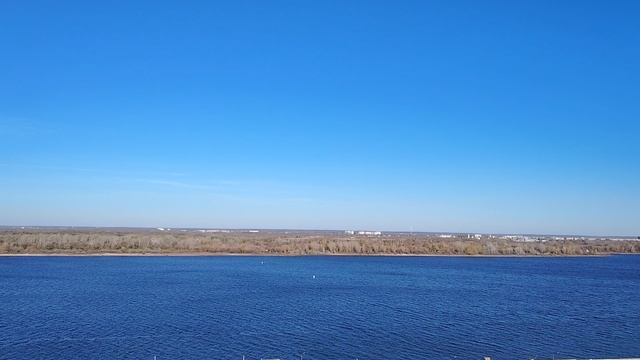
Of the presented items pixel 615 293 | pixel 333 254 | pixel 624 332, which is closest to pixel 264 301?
pixel 624 332

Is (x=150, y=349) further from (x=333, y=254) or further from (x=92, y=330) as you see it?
(x=333, y=254)

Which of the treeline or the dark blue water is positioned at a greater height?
the treeline

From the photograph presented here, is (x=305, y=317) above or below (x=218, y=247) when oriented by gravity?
below

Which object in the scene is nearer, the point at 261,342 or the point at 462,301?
the point at 261,342

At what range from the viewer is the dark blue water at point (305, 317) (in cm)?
3225

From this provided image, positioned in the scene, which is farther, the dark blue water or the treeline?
the treeline

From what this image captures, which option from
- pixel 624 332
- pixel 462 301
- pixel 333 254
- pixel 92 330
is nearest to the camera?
pixel 92 330

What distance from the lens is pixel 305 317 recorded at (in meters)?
42.6

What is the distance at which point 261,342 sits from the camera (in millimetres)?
33844

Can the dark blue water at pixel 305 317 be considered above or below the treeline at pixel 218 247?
below

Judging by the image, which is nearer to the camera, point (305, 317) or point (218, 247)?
point (305, 317)

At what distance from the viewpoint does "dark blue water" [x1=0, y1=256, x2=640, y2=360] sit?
3225cm

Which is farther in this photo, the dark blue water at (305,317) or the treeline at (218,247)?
the treeline at (218,247)

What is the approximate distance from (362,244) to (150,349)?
4487 inches
